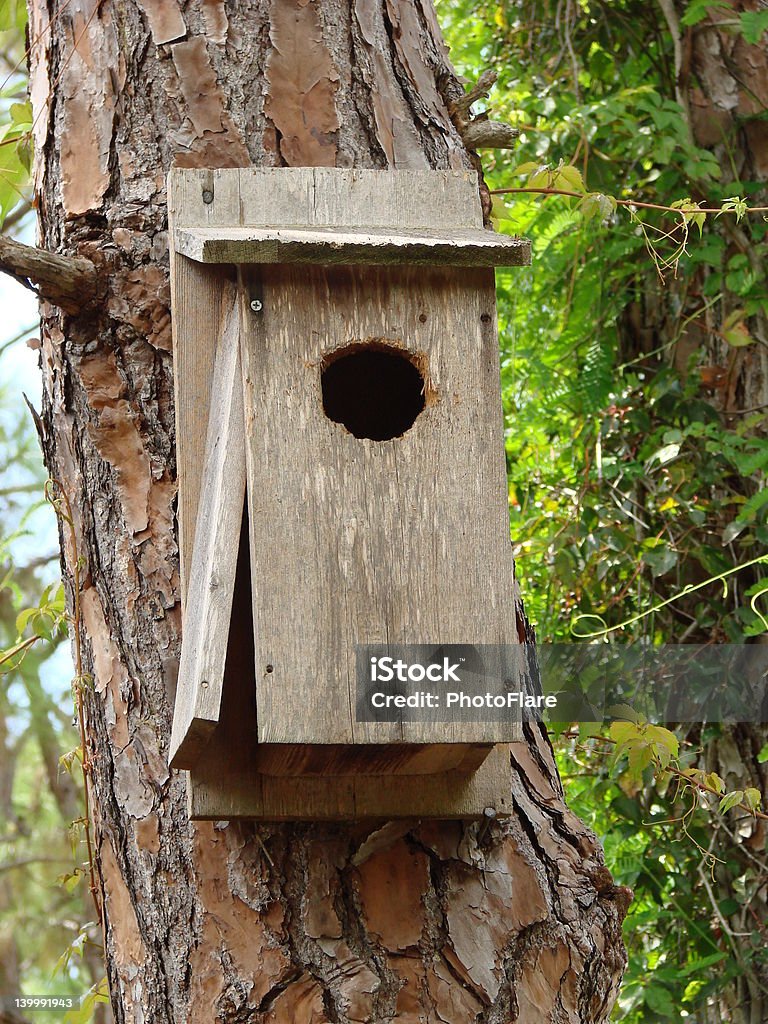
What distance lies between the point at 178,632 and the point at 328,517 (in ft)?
1.49

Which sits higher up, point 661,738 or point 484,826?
point 661,738

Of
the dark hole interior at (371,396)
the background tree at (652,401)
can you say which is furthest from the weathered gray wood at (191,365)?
the background tree at (652,401)

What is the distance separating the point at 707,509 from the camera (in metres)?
3.40

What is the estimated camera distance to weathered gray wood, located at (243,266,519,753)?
172cm

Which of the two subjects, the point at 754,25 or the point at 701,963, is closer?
the point at 701,963

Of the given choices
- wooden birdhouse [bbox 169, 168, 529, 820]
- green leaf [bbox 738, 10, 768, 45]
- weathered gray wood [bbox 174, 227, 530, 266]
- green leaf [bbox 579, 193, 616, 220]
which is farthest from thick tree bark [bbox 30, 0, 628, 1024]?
green leaf [bbox 738, 10, 768, 45]

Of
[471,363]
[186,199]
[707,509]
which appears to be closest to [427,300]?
[471,363]

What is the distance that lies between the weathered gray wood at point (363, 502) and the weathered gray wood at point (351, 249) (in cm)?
4

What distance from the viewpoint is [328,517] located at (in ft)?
5.82

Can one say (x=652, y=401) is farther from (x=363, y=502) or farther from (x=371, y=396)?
(x=363, y=502)

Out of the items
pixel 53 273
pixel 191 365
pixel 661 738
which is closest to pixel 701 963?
pixel 661 738

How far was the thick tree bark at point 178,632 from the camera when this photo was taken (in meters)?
1.94

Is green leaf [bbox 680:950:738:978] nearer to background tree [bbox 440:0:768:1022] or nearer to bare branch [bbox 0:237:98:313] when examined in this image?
background tree [bbox 440:0:768:1022]

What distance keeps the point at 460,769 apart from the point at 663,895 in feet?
5.00
